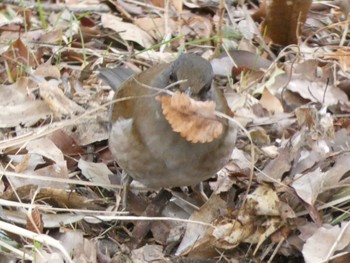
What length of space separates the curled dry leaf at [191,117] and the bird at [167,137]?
0.59 feet

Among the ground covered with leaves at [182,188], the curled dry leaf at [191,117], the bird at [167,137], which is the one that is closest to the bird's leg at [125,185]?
the ground covered with leaves at [182,188]

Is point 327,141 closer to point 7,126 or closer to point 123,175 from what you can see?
point 123,175

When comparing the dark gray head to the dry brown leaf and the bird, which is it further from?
the dry brown leaf

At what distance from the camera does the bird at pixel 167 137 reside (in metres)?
3.47

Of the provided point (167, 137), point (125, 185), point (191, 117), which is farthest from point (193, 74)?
point (125, 185)

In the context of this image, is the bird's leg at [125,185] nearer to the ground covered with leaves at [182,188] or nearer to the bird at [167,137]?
the ground covered with leaves at [182,188]

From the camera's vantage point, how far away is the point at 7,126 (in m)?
4.52

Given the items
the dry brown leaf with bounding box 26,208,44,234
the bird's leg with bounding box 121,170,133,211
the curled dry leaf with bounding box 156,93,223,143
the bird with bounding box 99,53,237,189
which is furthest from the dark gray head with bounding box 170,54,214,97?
the dry brown leaf with bounding box 26,208,44,234

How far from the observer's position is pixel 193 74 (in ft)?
11.3

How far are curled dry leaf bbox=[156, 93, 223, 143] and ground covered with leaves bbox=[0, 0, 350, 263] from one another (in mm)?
109

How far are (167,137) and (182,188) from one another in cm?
70

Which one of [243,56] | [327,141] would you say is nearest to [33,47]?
[243,56]

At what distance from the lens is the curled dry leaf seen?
3.06 meters

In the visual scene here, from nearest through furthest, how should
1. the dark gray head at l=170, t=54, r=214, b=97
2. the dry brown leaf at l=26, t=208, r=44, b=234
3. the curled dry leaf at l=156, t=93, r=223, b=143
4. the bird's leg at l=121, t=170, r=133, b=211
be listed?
1. the curled dry leaf at l=156, t=93, r=223, b=143
2. the dark gray head at l=170, t=54, r=214, b=97
3. the dry brown leaf at l=26, t=208, r=44, b=234
4. the bird's leg at l=121, t=170, r=133, b=211
